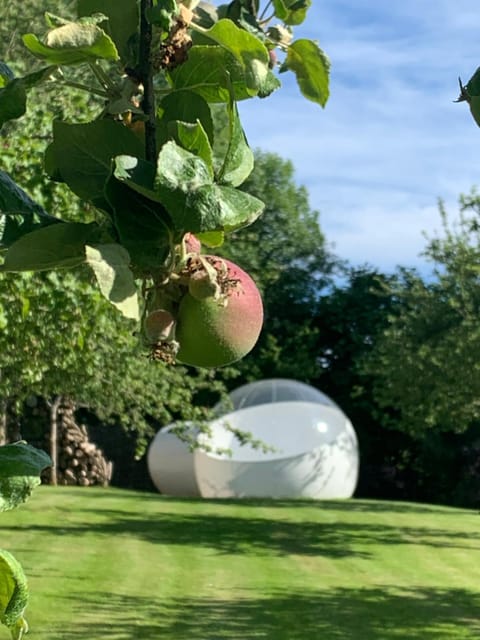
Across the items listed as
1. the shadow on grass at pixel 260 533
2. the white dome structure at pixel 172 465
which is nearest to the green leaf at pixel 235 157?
the shadow on grass at pixel 260 533

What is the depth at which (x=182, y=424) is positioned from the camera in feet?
37.3

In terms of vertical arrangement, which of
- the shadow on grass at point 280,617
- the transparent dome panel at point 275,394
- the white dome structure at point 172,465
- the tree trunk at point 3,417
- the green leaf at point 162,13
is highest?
the green leaf at point 162,13

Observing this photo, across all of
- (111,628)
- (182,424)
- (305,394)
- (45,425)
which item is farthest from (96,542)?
(45,425)

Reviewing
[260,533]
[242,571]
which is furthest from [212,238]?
[260,533]

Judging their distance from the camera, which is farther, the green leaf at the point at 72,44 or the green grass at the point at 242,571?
the green grass at the point at 242,571

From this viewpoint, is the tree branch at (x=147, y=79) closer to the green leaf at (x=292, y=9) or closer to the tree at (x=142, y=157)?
the tree at (x=142, y=157)

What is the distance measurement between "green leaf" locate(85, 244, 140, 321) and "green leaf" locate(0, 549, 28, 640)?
14.2 inches

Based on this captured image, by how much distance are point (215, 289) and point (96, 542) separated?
1063 cm

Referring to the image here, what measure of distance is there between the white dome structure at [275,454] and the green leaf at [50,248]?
608 inches

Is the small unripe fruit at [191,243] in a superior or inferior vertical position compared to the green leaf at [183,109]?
inferior

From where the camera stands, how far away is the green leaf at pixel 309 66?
3.43 feet

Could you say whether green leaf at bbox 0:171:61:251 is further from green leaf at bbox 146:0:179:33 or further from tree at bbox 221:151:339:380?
tree at bbox 221:151:339:380

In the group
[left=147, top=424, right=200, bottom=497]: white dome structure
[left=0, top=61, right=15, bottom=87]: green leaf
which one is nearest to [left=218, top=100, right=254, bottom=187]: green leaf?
[left=0, top=61, right=15, bottom=87]: green leaf

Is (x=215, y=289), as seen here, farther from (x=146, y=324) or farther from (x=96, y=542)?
(x=96, y=542)
